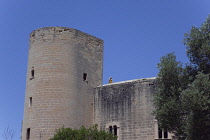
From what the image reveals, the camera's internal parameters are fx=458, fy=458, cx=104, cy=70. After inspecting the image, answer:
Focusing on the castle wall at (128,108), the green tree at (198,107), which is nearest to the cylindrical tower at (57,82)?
the castle wall at (128,108)

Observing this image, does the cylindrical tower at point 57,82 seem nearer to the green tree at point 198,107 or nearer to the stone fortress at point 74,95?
the stone fortress at point 74,95

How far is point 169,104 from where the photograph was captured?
19.2m

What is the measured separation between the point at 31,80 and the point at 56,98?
219 centimetres

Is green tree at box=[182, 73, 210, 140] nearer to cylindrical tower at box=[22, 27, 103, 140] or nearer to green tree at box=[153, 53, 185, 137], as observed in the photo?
green tree at box=[153, 53, 185, 137]

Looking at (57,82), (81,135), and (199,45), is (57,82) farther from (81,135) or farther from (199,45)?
(199,45)

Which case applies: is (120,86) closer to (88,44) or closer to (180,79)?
(88,44)

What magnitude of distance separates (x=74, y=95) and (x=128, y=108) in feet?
10.8

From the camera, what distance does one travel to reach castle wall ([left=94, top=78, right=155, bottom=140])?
2622 centimetres

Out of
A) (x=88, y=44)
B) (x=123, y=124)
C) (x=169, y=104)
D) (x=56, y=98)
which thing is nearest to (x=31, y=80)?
(x=56, y=98)

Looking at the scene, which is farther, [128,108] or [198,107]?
[128,108]

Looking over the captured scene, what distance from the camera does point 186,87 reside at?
766 inches

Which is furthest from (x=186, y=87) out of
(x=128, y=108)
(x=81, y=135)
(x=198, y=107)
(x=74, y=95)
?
(x=74, y=95)

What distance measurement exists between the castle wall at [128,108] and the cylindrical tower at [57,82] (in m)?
0.78

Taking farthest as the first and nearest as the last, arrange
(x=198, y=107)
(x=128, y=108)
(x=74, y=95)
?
(x=74, y=95), (x=128, y=108), (x=198, y=107)
